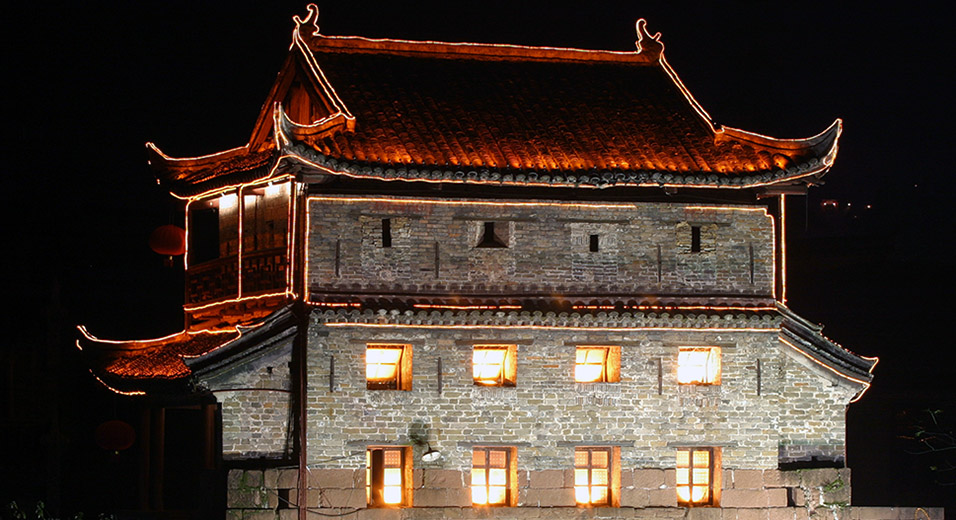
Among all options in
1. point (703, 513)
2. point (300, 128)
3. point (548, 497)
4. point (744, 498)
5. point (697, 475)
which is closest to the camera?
point (300, 128)

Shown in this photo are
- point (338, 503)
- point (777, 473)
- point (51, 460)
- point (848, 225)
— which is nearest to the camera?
point (338, 503)

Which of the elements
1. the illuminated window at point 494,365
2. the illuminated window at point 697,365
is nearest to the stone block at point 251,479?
the illuminated window at point 494,365

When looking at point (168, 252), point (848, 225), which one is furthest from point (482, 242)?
point (848, 225)

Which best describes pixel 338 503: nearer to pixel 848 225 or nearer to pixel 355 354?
pixel 355 354

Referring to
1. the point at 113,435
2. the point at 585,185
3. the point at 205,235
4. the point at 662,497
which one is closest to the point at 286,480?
the point at 113,435

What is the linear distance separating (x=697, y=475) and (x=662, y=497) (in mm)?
1030

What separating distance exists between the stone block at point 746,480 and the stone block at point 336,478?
750cm

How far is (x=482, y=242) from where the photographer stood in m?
24.4

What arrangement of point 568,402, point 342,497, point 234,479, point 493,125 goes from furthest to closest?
point 493,125
point 568,402
point 342,497
point 234,479

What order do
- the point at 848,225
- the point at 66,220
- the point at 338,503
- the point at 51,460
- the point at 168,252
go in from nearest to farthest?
the point at 338,503 < the point at 168,252 < the point at 51,460 < the point at 66,220 < the point at 848,225

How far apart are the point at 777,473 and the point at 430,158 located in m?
9.41

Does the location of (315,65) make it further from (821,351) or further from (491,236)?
(821,351)

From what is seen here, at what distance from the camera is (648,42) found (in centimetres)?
2867

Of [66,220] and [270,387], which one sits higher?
[66,220]
